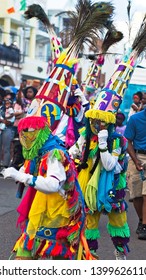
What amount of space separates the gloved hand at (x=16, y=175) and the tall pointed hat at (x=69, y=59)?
7.45ft

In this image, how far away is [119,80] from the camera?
7246 millimetres

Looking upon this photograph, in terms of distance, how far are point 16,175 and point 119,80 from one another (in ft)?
9.85

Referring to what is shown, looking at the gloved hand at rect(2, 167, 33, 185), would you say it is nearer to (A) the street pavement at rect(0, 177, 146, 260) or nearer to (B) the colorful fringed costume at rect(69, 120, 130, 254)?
(B) the colorful fringed costume at rect(69, 120, 130, 254)

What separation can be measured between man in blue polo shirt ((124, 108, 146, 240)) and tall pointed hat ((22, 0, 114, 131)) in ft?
4.34

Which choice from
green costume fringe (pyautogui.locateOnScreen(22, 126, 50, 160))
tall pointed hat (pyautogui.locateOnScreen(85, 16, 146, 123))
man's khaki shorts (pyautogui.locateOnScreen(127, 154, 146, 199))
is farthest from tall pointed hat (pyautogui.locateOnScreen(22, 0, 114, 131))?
green costume fringe (pyautogui.locateOnScreen(22, 126, 50, 160))

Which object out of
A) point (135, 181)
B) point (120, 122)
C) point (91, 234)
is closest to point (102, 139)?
point (91, 234)

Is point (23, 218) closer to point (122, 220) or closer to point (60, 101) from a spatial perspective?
point (122, 220)

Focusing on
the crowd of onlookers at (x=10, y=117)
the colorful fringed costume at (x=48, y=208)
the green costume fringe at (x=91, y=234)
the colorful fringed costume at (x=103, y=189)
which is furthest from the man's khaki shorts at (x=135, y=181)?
the crowd of onlookers at (x=10, y=117)

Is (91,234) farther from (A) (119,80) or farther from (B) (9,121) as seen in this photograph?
(B) (9,121)

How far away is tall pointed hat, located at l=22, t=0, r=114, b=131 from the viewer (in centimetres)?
679

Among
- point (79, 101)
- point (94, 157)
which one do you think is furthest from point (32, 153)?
point (79, 101)

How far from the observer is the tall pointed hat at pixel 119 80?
7.03m

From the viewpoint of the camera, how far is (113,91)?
23.6 ft

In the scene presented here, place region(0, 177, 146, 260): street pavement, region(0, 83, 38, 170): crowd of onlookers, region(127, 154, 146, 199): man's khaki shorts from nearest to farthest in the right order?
1. region(0, 177, 146, 260): street pavement
2. region(127, 154, 146, 199): man's khaki shorts
3. region(0, 83, 38, 170): crowd of onlookers
